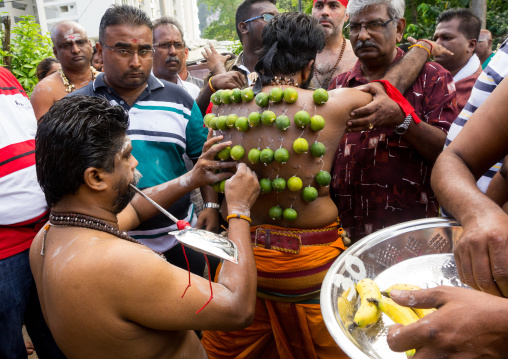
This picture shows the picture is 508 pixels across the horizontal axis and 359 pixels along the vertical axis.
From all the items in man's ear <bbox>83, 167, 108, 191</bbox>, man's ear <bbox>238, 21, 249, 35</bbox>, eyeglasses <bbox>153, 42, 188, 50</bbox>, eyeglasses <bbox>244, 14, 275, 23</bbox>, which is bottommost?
man's ear <bbox>83, 167, 108, 191</bbox>

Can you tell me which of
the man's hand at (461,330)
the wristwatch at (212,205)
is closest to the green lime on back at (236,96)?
the wristwatch at (212,205)

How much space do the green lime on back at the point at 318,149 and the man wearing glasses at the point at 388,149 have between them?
0.66 metres

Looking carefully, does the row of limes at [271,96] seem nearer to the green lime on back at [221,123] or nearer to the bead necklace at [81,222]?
the green lime on back at [221,123]

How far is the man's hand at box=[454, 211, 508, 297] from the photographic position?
1076 millimetres

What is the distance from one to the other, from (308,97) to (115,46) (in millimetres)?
1637

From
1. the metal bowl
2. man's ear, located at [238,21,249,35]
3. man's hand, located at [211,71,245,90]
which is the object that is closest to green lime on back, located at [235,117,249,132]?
the metal bowl

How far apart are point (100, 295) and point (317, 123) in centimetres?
139

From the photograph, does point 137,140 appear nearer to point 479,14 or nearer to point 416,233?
point 416,233

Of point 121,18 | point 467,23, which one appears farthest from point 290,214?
point 467,23

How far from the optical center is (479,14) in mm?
6516

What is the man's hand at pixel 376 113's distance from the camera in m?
2.34

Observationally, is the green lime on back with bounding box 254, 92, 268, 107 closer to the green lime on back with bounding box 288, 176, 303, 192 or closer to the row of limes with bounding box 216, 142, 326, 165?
the row of limes with bounding box 216, 142, 326, 165

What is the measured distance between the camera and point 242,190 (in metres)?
2.13

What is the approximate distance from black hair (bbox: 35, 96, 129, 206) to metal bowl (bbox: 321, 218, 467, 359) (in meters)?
1.09
